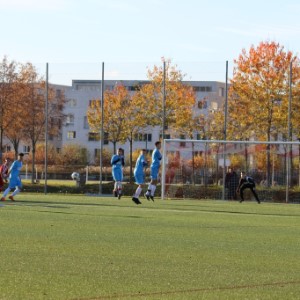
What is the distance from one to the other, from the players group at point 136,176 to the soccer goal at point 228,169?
0.55 m

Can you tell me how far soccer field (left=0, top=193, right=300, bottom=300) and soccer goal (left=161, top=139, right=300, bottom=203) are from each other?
1925 cm

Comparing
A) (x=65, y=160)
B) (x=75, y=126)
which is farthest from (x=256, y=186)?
(x=75, y=126)

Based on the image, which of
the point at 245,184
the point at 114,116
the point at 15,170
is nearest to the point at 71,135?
the point at 114,116

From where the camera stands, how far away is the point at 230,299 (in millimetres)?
10508

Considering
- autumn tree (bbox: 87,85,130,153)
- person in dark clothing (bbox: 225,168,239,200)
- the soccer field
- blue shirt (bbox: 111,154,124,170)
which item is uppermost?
autumn tree (bbox: 87,85,130,153)

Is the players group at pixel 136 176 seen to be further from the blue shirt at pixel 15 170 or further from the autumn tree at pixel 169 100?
the autumn tree at pixel 169 100

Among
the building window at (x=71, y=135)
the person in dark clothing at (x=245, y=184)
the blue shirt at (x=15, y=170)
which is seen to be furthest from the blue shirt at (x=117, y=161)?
the building window at (x=71, y=135)

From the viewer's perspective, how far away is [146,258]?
14.4 m

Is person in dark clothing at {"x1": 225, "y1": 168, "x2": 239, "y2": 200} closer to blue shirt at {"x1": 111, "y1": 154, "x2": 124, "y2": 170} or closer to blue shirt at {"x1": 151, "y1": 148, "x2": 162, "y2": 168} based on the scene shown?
blue shirt at {"x1": 111, "y1": 154, "x2": 124, "y2": 170}

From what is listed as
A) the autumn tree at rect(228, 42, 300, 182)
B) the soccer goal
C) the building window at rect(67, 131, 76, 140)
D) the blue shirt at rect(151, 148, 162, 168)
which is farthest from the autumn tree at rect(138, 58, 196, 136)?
the building window at rect(67, 131, 76, 140)

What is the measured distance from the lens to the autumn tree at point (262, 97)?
5394cm

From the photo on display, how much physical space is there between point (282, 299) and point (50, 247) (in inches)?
237

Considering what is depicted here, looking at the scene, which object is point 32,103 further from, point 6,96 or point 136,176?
point 136,176

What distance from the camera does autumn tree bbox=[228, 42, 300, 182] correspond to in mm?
53938
